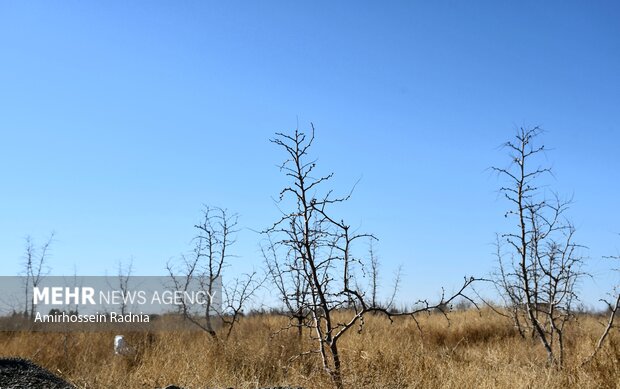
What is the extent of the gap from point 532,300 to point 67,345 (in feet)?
32.2

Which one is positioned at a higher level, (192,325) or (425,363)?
(192,325)

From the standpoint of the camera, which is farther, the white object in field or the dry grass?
the white object in field

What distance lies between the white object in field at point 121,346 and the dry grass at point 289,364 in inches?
8.9

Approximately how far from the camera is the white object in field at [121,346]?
535 inches

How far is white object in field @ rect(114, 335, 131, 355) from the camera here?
1360 cm

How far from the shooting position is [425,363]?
8727mm

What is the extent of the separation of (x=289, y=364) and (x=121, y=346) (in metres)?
5.70

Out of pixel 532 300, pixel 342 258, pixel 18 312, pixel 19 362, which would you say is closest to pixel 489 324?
pixel 532 300

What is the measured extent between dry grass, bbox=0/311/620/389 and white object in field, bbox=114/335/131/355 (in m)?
0.23

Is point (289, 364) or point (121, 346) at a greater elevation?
point (121, 346)

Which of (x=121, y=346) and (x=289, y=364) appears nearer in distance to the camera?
(x=289, y=364)

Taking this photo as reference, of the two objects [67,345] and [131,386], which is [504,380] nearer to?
A: [131,386]

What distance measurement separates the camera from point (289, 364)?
1013cm

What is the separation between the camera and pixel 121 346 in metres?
14.2
